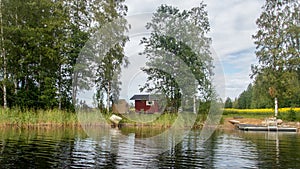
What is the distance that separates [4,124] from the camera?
2439 centimetres

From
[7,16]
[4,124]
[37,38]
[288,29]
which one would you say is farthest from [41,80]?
[288,29]

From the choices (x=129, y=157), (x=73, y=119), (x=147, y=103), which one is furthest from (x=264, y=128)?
(x=129, y=157)

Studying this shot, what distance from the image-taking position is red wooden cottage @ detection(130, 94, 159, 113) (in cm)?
3791

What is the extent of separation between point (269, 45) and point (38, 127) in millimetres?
27873

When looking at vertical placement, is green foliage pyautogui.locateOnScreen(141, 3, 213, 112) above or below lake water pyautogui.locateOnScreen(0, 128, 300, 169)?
above

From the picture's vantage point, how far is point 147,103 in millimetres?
45562

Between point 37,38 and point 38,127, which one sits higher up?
point 37,38

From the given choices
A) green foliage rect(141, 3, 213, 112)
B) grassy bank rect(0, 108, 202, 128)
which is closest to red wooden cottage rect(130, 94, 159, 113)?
green foliage rect(141, 3, 213, 112)

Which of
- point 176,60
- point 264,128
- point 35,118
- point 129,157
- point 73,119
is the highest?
point 176,60

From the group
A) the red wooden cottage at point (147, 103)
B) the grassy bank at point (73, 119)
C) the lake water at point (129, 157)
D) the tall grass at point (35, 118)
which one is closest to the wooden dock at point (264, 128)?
the grassy bank at point (73, 119)

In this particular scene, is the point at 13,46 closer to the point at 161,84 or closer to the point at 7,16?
the point at 7,16

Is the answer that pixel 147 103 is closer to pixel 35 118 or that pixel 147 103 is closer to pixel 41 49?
pixel 41 49

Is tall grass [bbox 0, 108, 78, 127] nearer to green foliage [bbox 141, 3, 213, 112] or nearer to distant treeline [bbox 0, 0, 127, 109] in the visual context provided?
distant treeline [bbox 0, 0, 127, 109]

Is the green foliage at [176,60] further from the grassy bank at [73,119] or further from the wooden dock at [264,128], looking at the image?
the wooden dock at [264,128]
